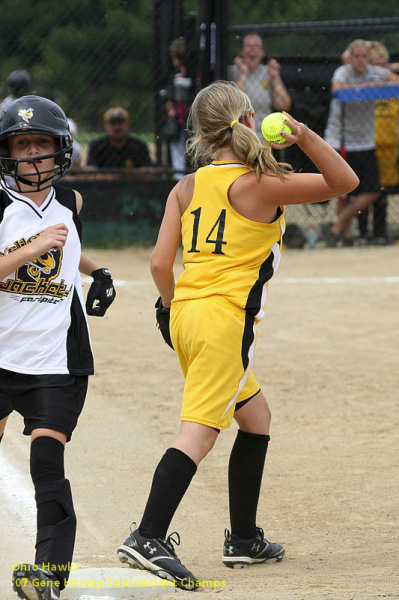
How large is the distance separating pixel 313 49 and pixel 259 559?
20.2 metres

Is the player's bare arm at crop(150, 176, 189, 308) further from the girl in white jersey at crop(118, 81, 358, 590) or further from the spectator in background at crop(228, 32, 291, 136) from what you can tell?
the spectator in background at crop(228, 32, 291, 136)

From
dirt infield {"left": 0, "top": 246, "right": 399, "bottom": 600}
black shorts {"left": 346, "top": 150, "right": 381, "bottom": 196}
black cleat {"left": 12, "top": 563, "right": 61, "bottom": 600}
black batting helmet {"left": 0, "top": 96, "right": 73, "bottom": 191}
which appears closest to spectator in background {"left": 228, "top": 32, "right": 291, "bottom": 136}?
black shorts {"left": 346, "top": 150, "right": 381, "bottom": 196}

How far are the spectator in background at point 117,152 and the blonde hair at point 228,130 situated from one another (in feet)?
26.4

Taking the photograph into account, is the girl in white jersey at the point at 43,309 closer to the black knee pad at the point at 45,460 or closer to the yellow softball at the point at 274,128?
the black knee pad at the point at 45,460

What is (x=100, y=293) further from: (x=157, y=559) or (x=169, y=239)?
(x=157, y=559)

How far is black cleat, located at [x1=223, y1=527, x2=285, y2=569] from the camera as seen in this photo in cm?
374

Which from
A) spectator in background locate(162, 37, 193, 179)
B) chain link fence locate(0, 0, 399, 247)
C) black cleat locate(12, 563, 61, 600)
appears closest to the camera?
black cleat locate(12, 563, 61, 600)

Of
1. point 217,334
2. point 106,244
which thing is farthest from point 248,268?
point 106,244

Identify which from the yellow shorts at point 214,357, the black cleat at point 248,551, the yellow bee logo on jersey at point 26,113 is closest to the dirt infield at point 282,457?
the black cleat at point 248,551

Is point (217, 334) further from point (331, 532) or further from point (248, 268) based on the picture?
point (331, 532)

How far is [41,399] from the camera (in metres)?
3.26

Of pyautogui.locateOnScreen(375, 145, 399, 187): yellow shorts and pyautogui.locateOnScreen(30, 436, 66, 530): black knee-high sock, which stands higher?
pyautogui.locateOnScreen(30, 436, 66, 530): black knee-high sock

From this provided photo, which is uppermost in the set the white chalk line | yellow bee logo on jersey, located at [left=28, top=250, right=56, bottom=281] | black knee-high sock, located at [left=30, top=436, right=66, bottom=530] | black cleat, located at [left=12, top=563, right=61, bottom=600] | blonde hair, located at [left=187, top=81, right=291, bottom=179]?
blonde hair, located at [left=187, top=81, right=291, bottom=179]

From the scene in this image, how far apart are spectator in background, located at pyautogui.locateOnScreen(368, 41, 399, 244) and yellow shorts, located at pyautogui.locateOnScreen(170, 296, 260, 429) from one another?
8024mm
